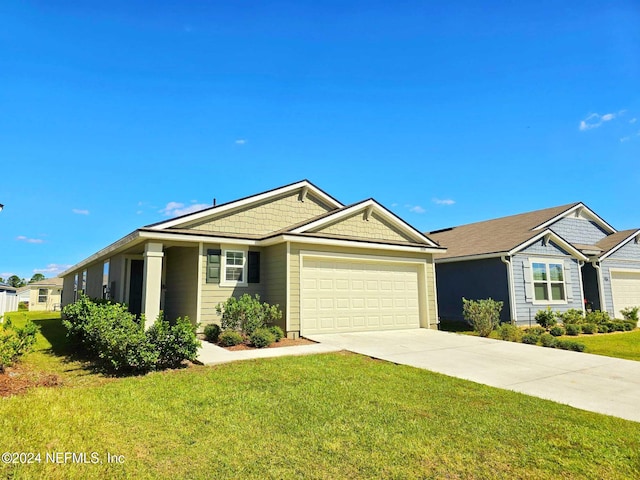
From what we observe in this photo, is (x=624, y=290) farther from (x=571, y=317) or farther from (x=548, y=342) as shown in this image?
(x=548, y=342)

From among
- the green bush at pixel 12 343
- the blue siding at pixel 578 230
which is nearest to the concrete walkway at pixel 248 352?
the green bush at pixel 12 343

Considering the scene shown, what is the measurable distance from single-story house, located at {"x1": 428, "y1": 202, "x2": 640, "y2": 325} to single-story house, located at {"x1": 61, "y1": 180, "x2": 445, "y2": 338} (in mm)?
3816

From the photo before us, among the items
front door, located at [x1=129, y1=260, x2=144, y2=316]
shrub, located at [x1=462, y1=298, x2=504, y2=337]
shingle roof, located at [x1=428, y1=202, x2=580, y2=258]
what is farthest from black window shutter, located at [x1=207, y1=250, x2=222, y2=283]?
shingle roof, located at [x1=428, y1=202, x2=580, y2=258]

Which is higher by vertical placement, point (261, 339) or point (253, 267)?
point (253, 267)

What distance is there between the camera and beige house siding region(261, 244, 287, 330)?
11.8 metres

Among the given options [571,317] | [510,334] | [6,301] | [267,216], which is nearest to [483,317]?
[510,334]

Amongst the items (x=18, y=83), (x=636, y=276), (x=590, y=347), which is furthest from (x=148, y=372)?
(x=636, y=276)

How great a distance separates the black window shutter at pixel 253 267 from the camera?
41.9 feet

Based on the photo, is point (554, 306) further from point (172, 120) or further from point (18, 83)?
point (18, 83)

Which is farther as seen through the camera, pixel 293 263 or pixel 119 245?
pixel 119 245

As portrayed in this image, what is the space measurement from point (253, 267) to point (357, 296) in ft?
12.2

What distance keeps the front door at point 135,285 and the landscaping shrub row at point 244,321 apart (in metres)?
5.91

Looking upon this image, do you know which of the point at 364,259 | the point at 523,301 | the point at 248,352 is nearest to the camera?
the point at 248,352

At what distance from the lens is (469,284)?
17.9 meters
